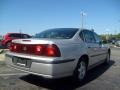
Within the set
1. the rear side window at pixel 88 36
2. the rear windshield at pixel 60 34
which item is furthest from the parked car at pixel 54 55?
the rear side window at pixel 88 36

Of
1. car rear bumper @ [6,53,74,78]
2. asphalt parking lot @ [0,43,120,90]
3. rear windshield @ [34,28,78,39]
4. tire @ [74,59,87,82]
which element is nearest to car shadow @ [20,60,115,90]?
asphalt parking lot @ [0,43,120,90]

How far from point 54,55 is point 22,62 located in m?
0.86

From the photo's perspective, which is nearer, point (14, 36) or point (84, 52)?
point (84, 52)

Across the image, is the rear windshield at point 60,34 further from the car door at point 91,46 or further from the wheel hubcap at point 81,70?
the wheel hubcap at point 81,70

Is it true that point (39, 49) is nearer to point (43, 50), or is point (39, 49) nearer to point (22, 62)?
point (43, 50)

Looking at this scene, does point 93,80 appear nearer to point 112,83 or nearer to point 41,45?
point 112,83

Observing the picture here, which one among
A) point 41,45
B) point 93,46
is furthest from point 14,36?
point 41,45

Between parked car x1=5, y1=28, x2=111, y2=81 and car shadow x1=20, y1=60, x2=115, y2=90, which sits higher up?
parked car x1=5, y1=28, x2=111, y2=81

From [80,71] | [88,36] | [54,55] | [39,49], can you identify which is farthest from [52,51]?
[88,36]

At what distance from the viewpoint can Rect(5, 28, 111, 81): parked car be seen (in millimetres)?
4926

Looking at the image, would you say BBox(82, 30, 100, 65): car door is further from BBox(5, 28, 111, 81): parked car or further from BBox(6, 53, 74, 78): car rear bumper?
BBox(6, 53, 74, 78): car rear bumper

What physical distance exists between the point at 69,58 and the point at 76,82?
100 cm

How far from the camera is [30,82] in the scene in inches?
230

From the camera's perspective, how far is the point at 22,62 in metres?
5.30
